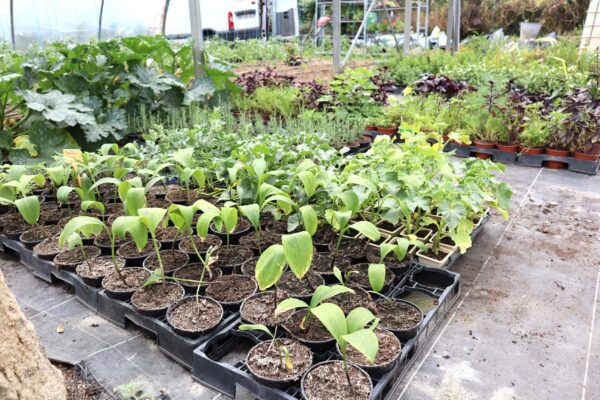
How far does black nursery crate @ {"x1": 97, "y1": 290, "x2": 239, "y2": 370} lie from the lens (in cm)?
204

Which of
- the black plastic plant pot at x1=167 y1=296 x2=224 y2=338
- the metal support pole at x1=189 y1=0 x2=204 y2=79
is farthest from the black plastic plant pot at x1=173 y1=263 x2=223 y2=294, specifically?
the metal support pole at x1=189 y1=0 x2=204 y2=79

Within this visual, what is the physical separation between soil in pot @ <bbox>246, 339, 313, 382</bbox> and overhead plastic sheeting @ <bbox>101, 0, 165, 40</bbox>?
673 cm

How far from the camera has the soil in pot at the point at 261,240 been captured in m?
2.77

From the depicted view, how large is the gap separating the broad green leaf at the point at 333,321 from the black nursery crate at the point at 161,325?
0.65 meters

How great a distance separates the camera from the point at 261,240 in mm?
2828

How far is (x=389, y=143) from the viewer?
10.7 ft

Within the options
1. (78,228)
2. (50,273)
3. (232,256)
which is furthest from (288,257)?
(50,273)

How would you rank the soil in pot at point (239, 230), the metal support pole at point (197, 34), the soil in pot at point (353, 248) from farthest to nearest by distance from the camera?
1. the metal support pole at point (197, 34)
2. the soil in pot at point (239, 230)
3. the soil in pot at point (353, 248)

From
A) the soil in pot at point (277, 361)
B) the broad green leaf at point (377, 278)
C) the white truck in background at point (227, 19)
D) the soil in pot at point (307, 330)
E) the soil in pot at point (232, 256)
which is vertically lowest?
the soil in pot at point (277, 361)

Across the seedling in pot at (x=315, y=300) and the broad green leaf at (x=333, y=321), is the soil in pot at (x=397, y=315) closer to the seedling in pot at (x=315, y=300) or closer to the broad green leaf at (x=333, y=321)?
the seedling in pot at (x=315, y=300)

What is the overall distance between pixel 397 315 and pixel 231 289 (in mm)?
806

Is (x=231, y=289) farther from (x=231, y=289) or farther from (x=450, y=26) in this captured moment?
(x=450, y=26)

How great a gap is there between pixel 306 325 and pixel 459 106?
162 inches

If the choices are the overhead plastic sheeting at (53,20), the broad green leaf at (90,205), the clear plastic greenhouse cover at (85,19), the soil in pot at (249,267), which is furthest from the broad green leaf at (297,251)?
the overhead plastic sheeting at (53,20)
